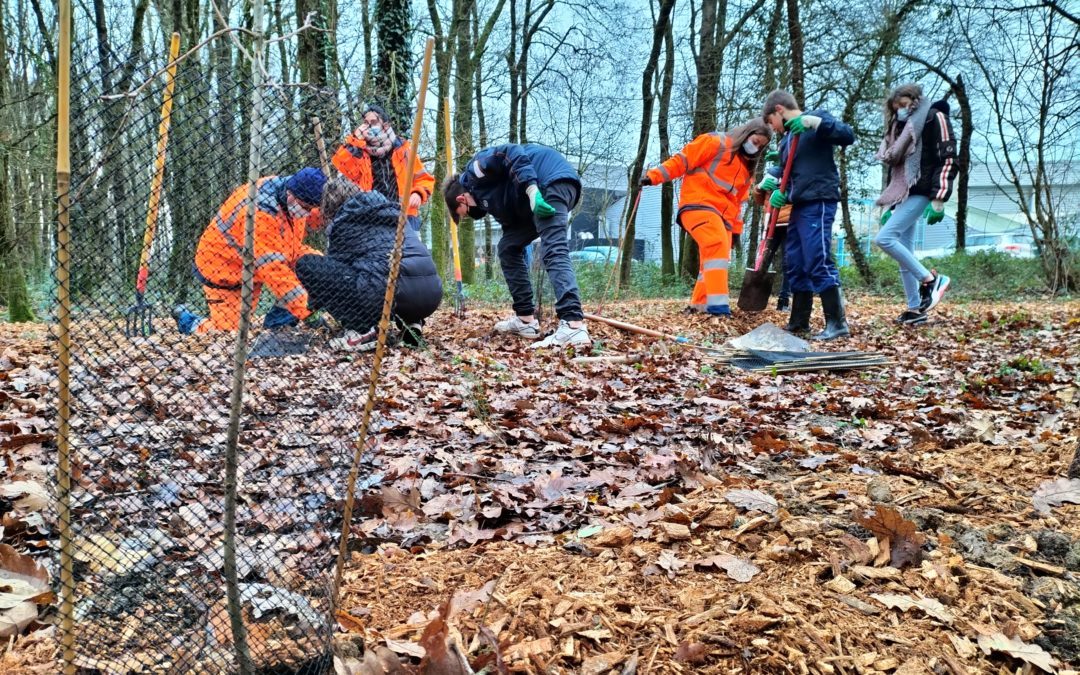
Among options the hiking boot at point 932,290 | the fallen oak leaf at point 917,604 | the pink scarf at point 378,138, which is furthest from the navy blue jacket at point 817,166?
the pink scarf at point 378,138

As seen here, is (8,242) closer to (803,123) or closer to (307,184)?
(307,184)

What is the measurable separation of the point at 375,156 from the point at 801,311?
5.40 metres

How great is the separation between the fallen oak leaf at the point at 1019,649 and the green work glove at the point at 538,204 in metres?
4.51

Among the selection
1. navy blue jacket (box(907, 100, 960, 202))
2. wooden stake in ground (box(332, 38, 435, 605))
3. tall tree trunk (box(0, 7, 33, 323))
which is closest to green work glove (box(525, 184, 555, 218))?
navy blue jacket (box(907, 100, 960, 202))

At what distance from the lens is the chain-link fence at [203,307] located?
3.72 feet

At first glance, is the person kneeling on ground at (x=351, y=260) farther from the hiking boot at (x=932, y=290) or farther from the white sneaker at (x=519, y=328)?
the hiking boot at (x=932, y=290)

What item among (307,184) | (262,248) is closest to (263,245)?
(262,248)

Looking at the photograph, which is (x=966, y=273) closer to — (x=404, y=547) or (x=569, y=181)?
(x=569, y=181)

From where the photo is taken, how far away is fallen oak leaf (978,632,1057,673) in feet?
4.67

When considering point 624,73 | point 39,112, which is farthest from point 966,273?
point 39,112

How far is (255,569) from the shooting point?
168 centimetres

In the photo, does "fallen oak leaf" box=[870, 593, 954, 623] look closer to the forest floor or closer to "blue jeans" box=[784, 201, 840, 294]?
the forest floor

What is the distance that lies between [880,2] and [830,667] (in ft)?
43.4

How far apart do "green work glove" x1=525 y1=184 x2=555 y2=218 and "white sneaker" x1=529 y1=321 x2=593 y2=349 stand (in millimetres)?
917
